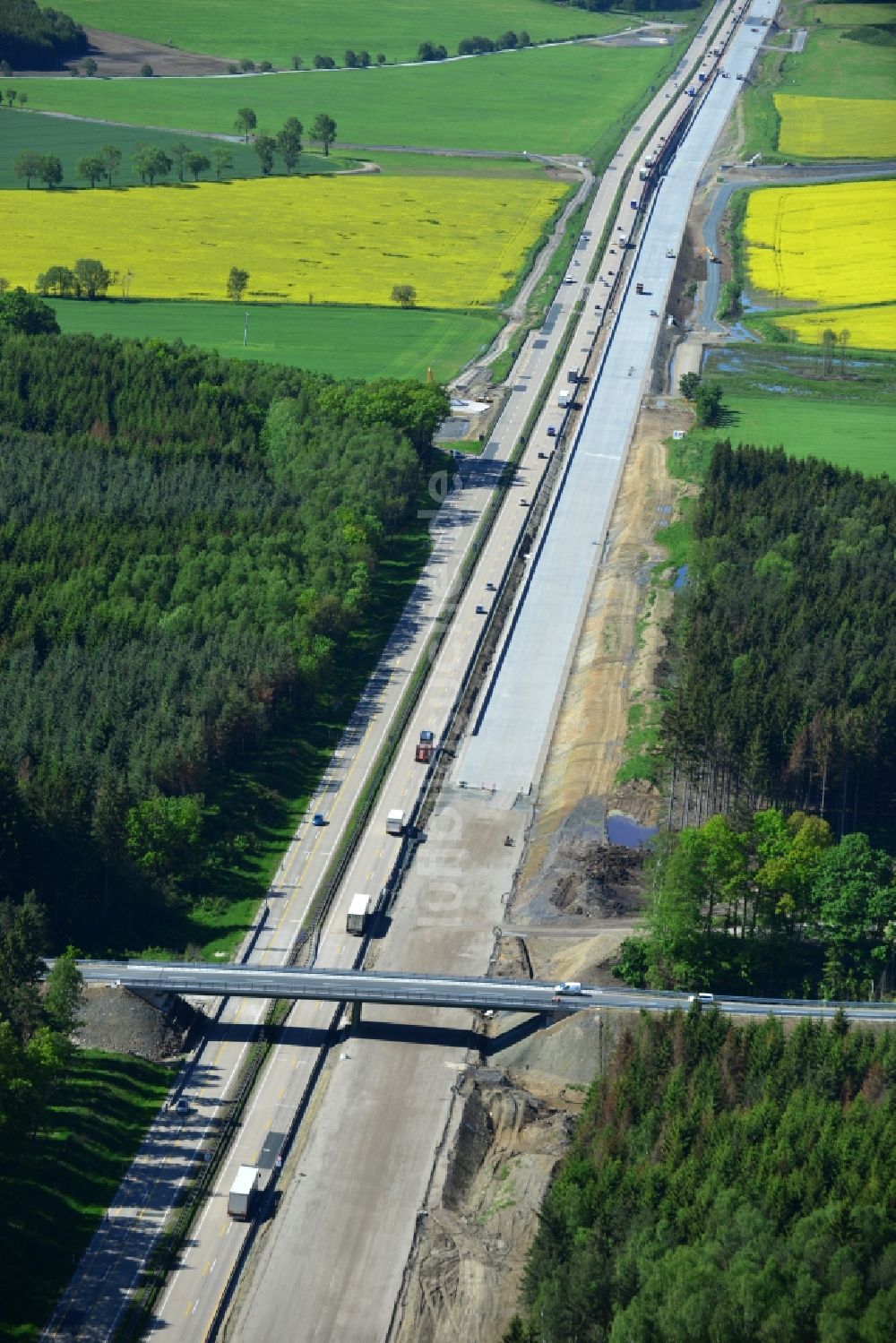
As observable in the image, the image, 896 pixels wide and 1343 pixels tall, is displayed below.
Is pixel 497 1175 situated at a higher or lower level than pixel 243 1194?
higher

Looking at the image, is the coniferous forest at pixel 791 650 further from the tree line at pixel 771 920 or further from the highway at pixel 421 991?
the highway at pixel 421 991

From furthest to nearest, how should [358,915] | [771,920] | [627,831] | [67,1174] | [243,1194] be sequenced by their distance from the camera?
[627,831] → [358,915] → [771,920] → [67,1174] → [243,1194]

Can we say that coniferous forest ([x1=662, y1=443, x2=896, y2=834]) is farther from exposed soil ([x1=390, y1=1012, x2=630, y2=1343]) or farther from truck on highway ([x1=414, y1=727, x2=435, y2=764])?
exposed soil ([x1=390, y1=1012, x2=630, y2=1343])

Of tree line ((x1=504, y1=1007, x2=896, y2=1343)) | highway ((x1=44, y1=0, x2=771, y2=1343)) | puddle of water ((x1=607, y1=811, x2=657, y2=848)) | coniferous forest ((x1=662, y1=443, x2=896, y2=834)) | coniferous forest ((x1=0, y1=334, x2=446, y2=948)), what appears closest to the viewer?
tree line ((x1=504, y1=1007, x2=896, y2=1343))

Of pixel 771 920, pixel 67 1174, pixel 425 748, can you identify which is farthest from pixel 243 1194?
pixel 425 748

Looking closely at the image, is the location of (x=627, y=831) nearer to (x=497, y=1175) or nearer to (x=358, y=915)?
(x=358, y=915)

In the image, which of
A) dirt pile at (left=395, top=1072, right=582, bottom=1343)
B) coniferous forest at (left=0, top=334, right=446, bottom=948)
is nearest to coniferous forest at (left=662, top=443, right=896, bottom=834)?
coniferous forest at (left=0, top=334, right=446, bottom=948)
